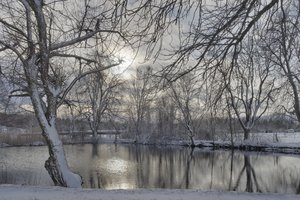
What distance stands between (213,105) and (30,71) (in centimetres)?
801

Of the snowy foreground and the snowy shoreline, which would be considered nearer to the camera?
the snowy foreground

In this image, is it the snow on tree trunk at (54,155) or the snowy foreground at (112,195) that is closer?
the snowy foreground at (112,195)

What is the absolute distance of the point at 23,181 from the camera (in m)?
17.0

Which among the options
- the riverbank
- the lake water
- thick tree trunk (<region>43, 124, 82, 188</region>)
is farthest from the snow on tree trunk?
the riverbank

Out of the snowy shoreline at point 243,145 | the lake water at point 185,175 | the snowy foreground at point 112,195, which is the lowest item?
the lake water at point 185,175

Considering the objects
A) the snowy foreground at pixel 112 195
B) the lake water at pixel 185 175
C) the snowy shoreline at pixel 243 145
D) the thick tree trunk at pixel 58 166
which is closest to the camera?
the snowy foreground at pixel 112 195

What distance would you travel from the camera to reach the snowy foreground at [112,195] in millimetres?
9070

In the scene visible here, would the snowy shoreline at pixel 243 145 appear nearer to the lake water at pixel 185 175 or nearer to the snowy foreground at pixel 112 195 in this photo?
the lake water at pixel 185 175

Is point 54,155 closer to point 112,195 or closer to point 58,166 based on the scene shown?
point 58,166

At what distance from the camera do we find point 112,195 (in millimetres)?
9375

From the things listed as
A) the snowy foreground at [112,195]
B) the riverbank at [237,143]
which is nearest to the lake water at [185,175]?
the snowy foreground at [112,195]

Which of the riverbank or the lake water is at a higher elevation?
the riverbank

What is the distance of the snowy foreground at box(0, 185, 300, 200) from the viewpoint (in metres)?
9.07

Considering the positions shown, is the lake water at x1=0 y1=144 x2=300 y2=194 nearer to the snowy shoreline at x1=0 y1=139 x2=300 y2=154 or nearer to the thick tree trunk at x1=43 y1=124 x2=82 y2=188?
the thick tree trunk at x1=43 y1=124 x2=82 y2=188
